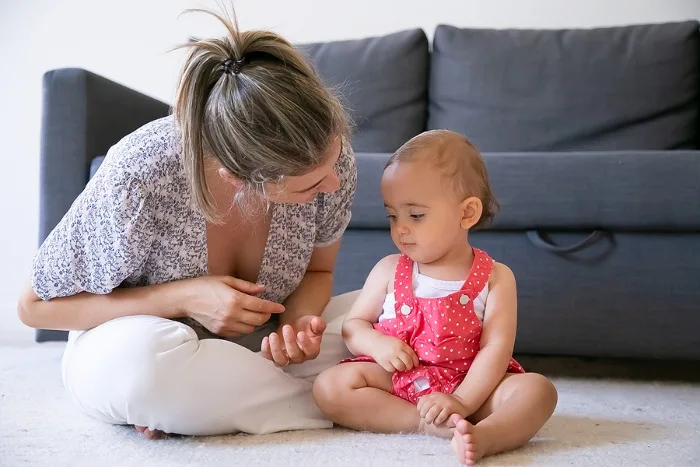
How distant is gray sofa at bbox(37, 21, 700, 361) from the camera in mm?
1378

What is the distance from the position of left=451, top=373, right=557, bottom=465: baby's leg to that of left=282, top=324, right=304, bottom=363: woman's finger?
221 millimetres

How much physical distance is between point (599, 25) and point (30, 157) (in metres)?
1.86

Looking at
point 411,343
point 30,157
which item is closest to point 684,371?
point 411,343

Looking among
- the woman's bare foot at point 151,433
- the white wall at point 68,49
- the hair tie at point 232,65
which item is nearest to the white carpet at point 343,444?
the woman's bare foot at point 151,433

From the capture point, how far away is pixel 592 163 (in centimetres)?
141

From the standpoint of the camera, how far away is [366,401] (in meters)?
1.01

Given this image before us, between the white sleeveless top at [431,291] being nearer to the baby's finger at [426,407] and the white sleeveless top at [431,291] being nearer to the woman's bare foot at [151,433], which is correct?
the baby's finger at [426,407]

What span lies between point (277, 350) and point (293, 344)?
24 mm

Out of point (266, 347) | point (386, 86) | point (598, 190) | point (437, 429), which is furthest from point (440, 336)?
point (386, 86)

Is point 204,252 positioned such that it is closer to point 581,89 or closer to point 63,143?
point 63,143

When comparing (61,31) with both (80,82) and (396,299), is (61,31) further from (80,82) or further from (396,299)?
(396,299)

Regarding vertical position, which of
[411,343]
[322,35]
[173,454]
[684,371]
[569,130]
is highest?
[322,35]

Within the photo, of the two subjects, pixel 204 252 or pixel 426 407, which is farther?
pixel 204 252

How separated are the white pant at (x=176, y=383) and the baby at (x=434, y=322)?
7 cm
